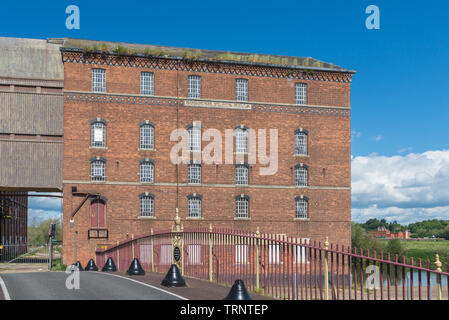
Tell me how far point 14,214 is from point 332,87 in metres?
39.1

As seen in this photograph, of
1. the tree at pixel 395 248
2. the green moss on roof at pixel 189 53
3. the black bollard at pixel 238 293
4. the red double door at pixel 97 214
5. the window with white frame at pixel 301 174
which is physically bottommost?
the tree at pixel 395 248

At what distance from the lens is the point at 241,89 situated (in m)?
42.2

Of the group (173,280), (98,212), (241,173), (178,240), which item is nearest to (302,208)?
(241,173)

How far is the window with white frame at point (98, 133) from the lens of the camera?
3875 cm

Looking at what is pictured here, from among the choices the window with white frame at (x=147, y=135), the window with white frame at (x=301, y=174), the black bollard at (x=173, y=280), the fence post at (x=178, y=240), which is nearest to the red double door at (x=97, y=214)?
the window with white frame at (x=147, y=135)

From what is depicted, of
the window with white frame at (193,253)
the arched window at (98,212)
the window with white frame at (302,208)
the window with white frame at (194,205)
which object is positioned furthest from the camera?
the window with white frame at (302,208)

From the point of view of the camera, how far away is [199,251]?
20281 mm

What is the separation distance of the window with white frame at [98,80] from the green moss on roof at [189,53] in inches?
56.4

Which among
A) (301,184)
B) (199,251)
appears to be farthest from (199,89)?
(199,251)

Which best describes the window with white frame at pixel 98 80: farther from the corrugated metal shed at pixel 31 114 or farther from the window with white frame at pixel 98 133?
the corrugated metal shed at pixel 31 114

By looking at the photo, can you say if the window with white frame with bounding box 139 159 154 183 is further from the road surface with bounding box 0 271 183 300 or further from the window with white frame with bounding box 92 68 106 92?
the road surface with bounding box 0 271 183 300

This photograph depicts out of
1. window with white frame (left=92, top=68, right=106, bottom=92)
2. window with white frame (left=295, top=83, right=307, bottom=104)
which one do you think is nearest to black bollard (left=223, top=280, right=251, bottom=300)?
window with white frame (left=92, top=68, right=106, bottom=92)

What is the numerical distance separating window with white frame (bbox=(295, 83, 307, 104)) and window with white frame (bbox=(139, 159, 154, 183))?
1219 cm
